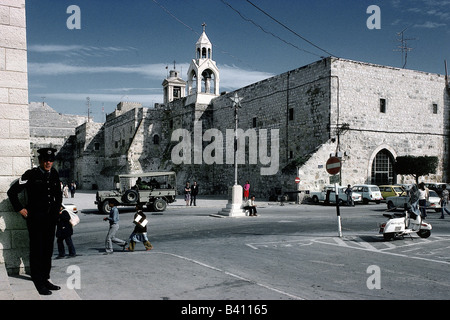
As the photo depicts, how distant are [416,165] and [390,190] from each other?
419 centimetres

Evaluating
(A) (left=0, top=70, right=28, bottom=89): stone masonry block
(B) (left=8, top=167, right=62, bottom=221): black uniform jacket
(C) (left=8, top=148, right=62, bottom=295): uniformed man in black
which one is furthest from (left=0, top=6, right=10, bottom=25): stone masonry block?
(B) (left=8, top=167, right=62, bottom=221): black uniform jacket

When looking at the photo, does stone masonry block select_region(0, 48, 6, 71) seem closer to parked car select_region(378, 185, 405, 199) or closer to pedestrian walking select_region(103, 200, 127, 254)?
pedestrian walking select_region(103, 200, 127, 254)

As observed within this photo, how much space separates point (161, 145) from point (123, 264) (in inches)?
1317

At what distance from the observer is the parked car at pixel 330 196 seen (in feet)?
74.0

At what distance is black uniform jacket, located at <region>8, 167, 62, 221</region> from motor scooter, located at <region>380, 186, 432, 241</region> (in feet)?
27.0

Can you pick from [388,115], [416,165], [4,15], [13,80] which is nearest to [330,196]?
[416,165]

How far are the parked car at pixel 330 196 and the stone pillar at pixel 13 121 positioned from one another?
19.4m

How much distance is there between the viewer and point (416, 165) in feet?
84.8

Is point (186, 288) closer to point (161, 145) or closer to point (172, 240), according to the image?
point (172, 240)

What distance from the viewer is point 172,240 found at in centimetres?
1078

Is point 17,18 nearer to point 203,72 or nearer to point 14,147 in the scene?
point 14,147

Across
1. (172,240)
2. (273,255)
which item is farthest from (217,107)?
(273,255)

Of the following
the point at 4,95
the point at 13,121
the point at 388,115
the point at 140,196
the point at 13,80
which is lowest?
the point at 140,196

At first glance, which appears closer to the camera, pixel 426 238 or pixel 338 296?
pixel 338 296
